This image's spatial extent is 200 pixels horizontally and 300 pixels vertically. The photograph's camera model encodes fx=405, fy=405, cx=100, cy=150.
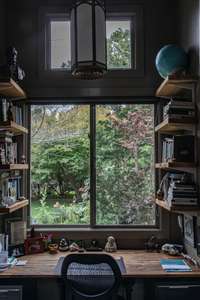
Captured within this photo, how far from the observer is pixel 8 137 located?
351 cm

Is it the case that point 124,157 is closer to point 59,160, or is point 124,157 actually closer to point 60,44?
point 59,160

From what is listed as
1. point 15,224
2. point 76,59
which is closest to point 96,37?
point 76,59

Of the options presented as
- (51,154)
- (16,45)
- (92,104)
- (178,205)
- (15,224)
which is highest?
(16,45)

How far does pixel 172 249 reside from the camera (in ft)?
11.6

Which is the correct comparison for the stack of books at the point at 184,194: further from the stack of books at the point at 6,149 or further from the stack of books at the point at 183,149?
the stack of books at the point at 6,149

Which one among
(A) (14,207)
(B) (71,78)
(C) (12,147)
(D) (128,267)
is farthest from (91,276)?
(B) (71,78)

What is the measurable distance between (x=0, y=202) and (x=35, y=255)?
0.67 metres

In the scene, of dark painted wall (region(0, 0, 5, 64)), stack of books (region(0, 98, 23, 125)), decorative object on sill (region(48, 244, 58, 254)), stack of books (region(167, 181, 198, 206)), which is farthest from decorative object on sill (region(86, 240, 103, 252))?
dark painted wall (region(0, 0, 5, 64))

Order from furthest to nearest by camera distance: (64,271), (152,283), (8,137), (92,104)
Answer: (92,104) < (8,137) < (152,283) < (64,271)

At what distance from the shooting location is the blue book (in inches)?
120

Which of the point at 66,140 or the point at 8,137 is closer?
the point at 8,137

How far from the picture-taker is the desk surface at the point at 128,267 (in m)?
2.97

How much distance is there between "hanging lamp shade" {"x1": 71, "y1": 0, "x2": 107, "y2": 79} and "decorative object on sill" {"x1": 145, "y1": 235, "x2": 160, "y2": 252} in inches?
67.7

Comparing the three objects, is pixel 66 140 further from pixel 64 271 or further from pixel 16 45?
pixel 64 271
